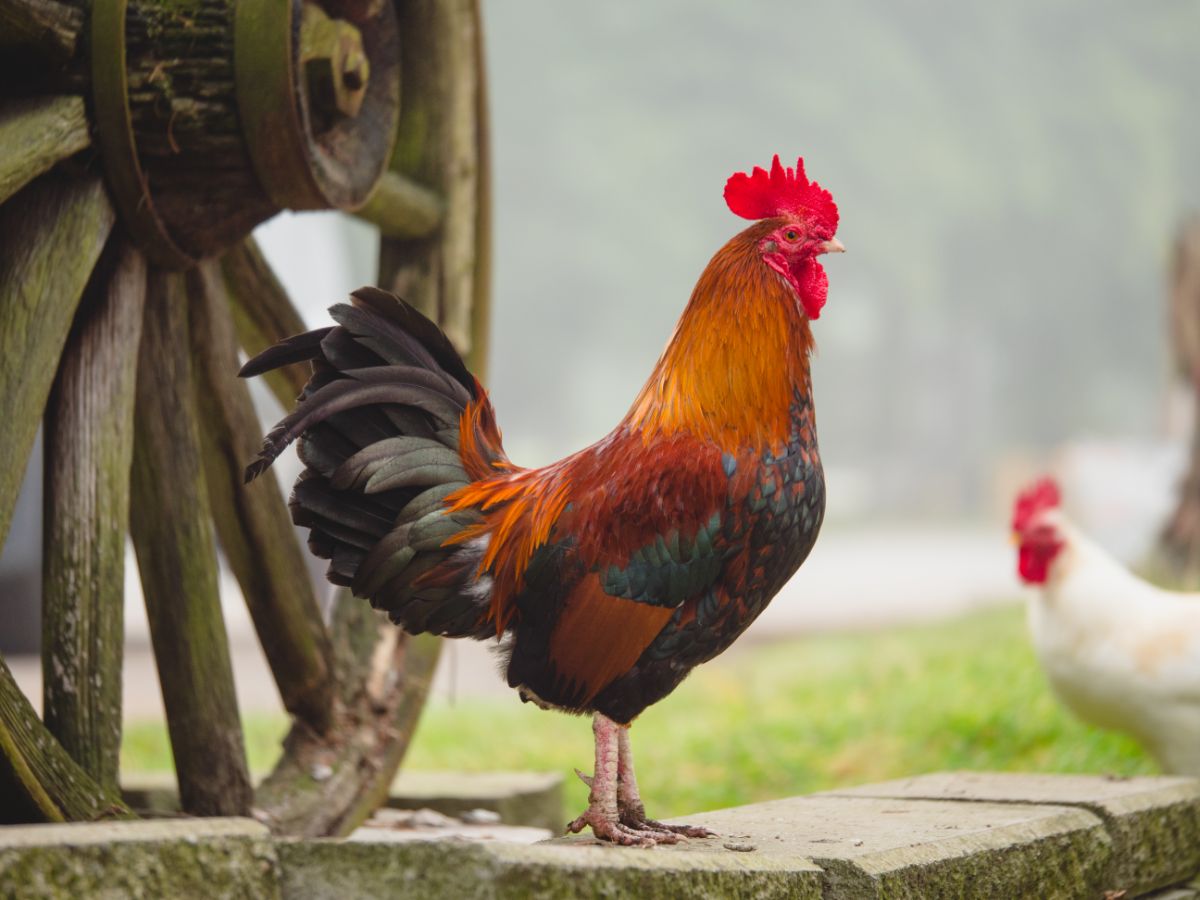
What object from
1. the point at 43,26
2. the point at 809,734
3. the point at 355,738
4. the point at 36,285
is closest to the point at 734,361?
the point at 36,285

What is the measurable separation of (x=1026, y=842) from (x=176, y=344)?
1849 mm

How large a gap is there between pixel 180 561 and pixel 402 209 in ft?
3.57

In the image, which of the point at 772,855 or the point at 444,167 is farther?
the point at 444,167

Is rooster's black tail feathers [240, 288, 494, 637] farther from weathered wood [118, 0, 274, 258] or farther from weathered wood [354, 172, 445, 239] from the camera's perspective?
weathered wood [354, 172, 445, 239]

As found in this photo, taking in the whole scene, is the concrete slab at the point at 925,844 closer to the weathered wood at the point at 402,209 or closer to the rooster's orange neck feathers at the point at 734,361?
the rooster's orange neck feathers at the point at 734,361

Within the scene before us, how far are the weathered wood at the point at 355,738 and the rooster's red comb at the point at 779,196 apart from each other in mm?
1364

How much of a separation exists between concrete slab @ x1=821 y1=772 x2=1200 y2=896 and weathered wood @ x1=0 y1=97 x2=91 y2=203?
201 centimetres

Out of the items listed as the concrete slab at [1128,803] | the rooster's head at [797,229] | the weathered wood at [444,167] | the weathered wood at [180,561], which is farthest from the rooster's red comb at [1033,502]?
the weathered wood at [180,561]

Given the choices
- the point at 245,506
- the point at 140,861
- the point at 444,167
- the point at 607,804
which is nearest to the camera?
the point at 140,861

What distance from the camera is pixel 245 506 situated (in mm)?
2971

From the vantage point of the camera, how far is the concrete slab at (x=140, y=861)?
1.46m

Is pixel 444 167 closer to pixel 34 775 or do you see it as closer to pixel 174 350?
pixel 174 350

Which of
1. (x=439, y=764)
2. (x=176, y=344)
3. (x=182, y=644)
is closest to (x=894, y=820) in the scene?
(x=182, y=644)

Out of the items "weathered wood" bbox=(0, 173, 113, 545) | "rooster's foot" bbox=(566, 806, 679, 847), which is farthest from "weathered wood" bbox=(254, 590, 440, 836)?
"weathered wood" bbox=(0, 173, 113, 545)
